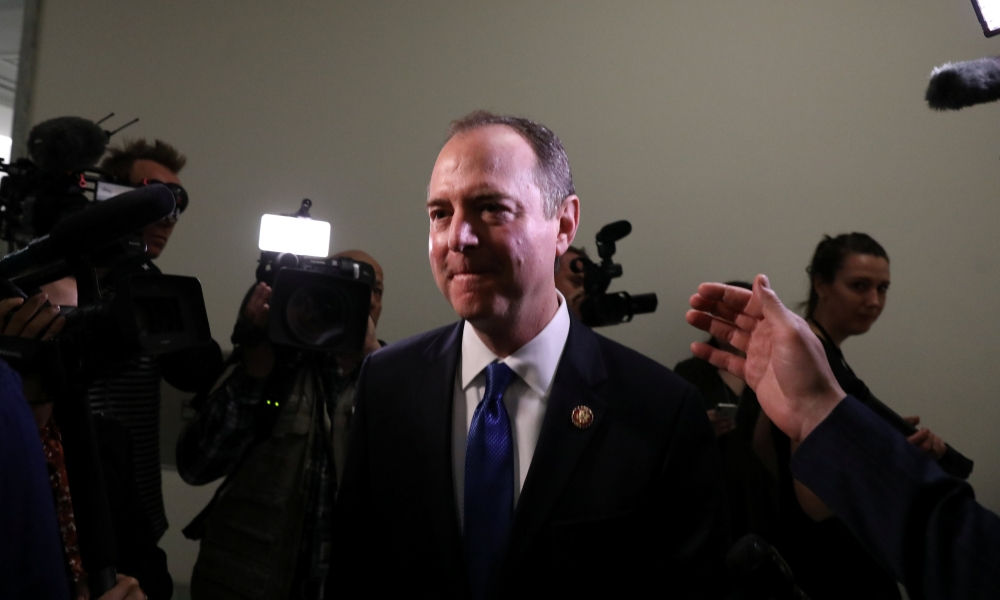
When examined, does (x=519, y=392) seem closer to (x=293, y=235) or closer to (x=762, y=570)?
(x=762, y=570)

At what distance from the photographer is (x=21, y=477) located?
687 mm

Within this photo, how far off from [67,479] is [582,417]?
716 mm

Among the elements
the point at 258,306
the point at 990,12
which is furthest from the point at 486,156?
the point at 258,306

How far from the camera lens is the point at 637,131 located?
243 cm

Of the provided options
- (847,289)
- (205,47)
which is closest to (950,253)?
(847,289)

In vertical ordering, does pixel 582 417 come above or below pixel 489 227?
below

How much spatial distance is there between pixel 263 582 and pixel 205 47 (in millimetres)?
2110

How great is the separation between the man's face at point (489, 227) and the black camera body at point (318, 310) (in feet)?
1.52

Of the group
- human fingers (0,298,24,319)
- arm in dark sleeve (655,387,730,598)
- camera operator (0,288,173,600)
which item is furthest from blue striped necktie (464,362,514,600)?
human fingers (0,298,24,319)

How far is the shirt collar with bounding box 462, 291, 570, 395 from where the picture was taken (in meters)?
0.95

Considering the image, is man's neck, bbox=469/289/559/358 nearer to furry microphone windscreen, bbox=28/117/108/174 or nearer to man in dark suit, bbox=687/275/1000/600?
man in dark suit, bbox=687/275/1000/600

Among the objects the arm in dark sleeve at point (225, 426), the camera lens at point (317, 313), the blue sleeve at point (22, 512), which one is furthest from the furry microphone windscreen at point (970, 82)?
the arm in dark sleeve at point (225, 426)

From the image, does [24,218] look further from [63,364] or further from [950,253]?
[950,253]

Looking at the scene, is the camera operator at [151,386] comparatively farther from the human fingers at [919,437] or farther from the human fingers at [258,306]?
the human fingers at [919,437]
